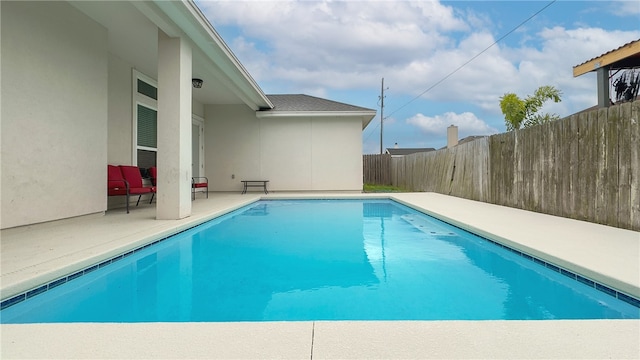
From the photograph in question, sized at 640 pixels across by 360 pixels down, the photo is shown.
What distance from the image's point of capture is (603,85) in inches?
316

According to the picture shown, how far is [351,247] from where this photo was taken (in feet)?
14.0

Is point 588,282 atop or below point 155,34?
below

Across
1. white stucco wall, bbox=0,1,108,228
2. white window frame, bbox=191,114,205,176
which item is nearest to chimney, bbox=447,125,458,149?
white window frame, bbox=191,114,205,176

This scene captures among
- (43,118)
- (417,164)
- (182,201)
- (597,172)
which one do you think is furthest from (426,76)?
(43,118)

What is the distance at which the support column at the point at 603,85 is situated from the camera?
795cm

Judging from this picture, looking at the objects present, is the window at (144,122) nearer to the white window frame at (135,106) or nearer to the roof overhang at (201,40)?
the white window frame at (135,106)

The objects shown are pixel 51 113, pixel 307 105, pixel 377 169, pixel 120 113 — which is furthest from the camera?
pixel 377 169

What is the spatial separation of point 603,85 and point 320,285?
9.21 m

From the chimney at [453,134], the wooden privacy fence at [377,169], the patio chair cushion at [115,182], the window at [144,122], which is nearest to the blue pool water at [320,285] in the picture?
the patio chair cushion at [115,182]

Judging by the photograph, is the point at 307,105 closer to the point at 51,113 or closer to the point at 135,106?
the point at 135,106

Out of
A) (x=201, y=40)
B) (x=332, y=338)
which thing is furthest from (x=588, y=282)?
(x=201, y=40)

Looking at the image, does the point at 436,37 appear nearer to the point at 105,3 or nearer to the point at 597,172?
the point at 597,172

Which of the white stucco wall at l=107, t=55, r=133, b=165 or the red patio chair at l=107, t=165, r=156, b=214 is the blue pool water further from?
the white stucco wall at l=107, t=55, r=133, b=165

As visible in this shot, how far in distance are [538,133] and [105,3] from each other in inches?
292
